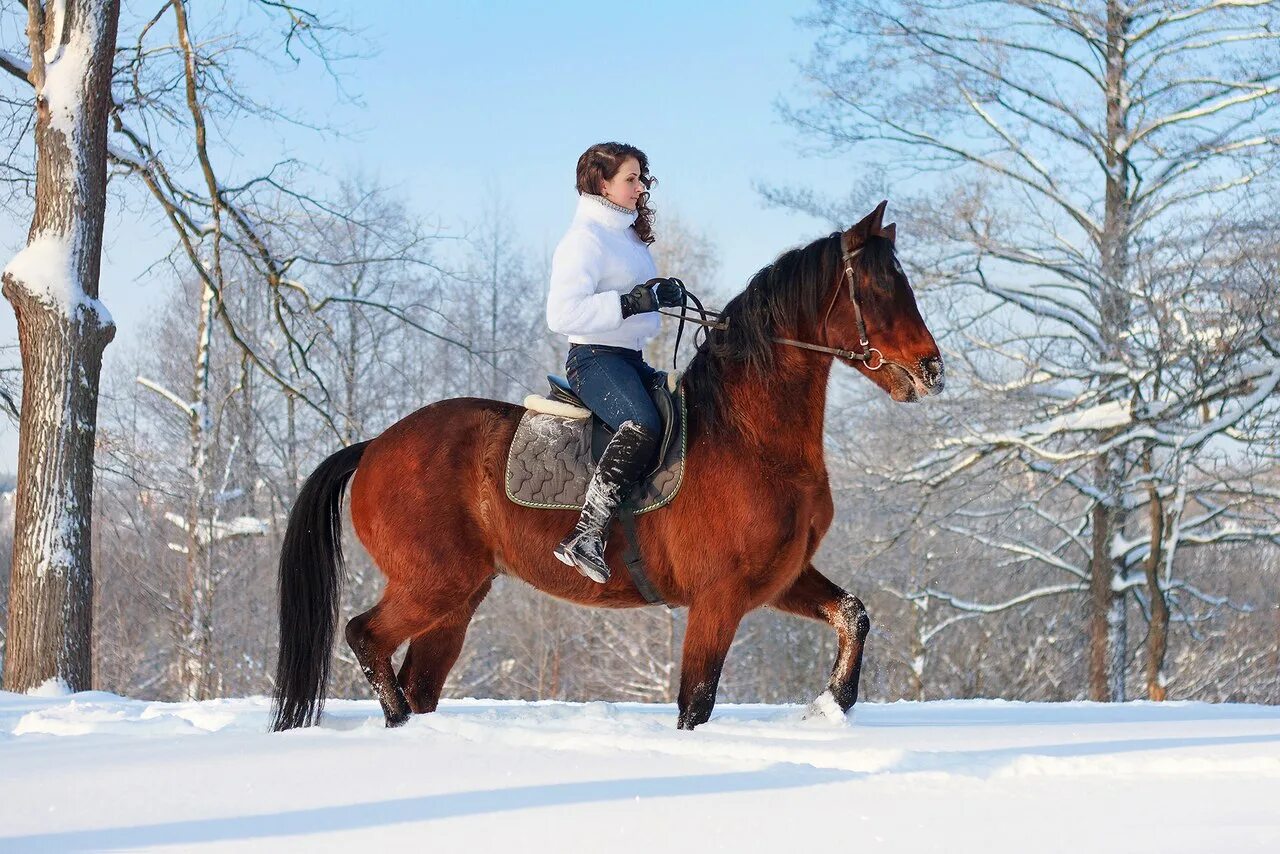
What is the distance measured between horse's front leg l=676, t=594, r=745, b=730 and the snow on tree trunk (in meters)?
5.70

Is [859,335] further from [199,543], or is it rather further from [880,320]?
[199,543]

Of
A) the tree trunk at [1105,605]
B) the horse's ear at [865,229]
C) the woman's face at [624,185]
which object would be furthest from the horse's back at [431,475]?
the tree trunk at [1105,605]

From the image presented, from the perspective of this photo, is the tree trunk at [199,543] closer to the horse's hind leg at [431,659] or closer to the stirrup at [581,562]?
the horse's hind leg at [431,659]

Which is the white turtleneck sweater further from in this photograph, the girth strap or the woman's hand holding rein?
the girth strap

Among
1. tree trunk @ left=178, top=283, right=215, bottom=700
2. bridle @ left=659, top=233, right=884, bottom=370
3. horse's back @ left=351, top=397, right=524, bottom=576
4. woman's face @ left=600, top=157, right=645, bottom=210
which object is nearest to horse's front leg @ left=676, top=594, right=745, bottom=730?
bridle @ left=659, top=233, right=884, bottom=370

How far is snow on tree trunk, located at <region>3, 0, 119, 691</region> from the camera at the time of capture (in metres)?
8.23

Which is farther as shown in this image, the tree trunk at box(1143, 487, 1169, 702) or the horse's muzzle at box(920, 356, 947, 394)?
the tree trunk at box(1143, 487, 1169, 702)

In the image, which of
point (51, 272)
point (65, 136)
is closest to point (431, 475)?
point (51, 272)

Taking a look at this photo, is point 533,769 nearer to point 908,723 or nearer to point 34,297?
point 908,723

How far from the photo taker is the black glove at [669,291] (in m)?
4.86

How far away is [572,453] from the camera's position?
5.11m

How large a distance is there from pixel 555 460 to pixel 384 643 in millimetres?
1139

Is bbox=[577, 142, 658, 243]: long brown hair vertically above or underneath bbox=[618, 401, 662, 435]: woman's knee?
above

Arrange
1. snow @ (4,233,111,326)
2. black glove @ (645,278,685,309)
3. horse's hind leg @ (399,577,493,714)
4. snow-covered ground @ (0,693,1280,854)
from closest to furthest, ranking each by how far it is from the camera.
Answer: snow-covered ground @ (0,693,1280,854)
black glove @ (645,278,685,309)
horse's hind leg @ (399,577,493,714)
snow @ (4,233,111,326)
